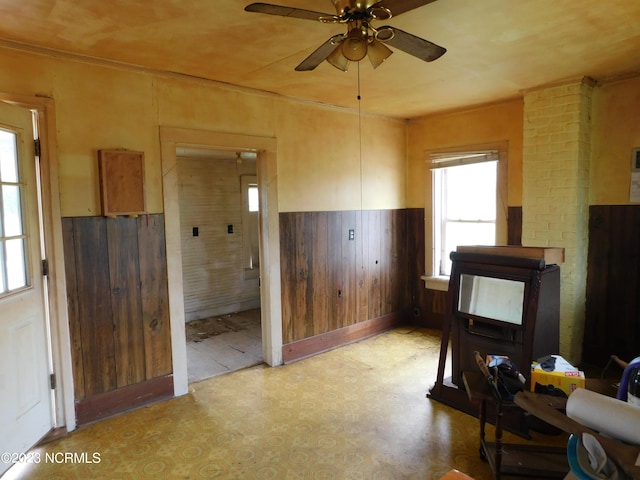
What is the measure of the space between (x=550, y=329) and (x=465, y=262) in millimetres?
717

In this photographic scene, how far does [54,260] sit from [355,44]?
2349mm

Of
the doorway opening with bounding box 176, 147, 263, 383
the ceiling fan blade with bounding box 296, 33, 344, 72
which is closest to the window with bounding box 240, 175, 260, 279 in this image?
A: the doorway opening with bounding box 176, 147, 263, 383

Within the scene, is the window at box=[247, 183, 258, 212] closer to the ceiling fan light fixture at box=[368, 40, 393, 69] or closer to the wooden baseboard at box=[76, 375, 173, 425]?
the wooden baseboard at box=[76, 375, 173, 425]

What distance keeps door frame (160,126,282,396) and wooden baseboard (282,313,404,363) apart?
161 mm

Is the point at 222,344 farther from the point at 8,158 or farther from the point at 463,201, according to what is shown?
the point at 463,201

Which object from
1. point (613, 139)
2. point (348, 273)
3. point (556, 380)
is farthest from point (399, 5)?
point (348, 273)

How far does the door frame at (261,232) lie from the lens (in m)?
3.16

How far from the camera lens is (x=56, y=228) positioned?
2.66 metres

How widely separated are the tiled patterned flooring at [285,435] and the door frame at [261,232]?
0.33m

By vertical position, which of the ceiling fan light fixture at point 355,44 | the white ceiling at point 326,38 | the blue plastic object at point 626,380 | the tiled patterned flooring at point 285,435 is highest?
the white ceiling at point 326,38

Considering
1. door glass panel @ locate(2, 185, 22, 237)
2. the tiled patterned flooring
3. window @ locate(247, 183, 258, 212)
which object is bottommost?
the tiled patterned flooring

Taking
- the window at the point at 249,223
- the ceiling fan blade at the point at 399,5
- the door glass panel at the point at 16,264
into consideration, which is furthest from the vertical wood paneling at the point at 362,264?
the door glass panel at the point at 16,264

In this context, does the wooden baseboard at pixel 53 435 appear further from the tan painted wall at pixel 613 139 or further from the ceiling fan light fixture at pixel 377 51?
the tan painted wall at pixel 613 139

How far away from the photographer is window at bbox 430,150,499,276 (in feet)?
14.4
